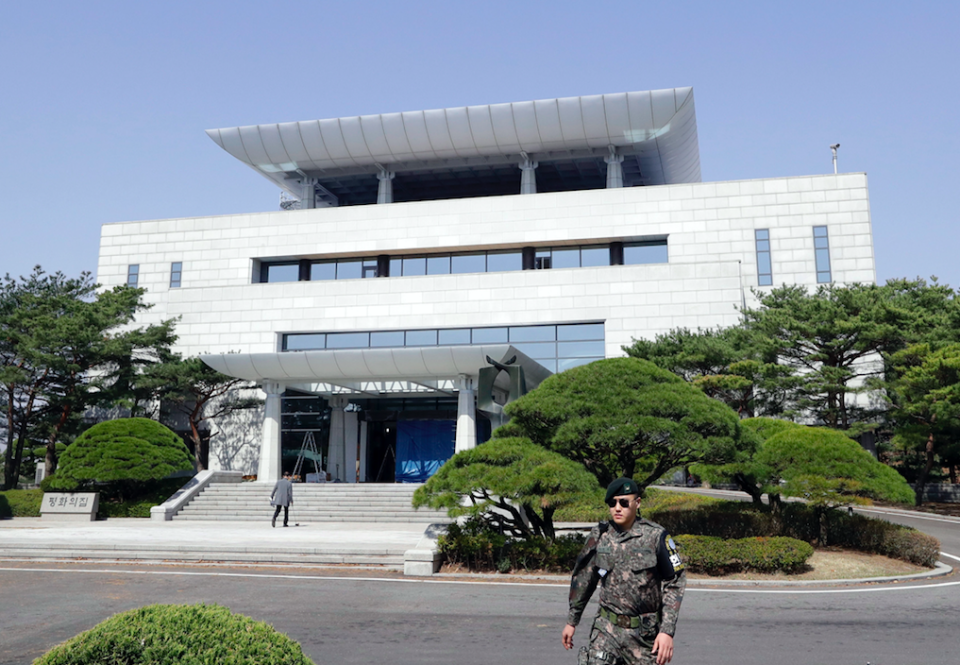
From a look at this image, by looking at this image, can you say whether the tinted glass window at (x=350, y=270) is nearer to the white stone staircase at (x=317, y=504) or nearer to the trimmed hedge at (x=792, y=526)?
the white stone staircase at (x=317, y=504)

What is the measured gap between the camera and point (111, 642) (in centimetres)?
352

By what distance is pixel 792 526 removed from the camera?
626 inches

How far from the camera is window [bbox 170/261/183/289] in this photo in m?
38.3

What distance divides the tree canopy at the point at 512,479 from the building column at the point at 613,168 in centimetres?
2638

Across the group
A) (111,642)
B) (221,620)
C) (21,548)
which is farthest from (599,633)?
(21,548)

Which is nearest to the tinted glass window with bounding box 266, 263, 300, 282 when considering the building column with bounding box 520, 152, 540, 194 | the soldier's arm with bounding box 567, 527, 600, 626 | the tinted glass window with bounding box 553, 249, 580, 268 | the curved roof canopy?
the curved roof canopy

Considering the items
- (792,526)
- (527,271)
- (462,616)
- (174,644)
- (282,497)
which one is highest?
(527,271)

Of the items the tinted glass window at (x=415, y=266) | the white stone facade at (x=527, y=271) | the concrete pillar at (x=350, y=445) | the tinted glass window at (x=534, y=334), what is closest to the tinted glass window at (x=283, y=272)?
the white stone facade at (x=527, y=271)

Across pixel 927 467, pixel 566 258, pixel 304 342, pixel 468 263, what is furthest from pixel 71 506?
pixel 927 467

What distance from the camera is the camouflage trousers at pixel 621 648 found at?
425cm

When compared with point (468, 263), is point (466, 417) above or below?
below

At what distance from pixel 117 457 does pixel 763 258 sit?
89.6 feet

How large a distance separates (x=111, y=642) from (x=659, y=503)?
1831 centimetres

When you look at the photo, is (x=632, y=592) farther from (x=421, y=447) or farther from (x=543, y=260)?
(x=543, y=260)
